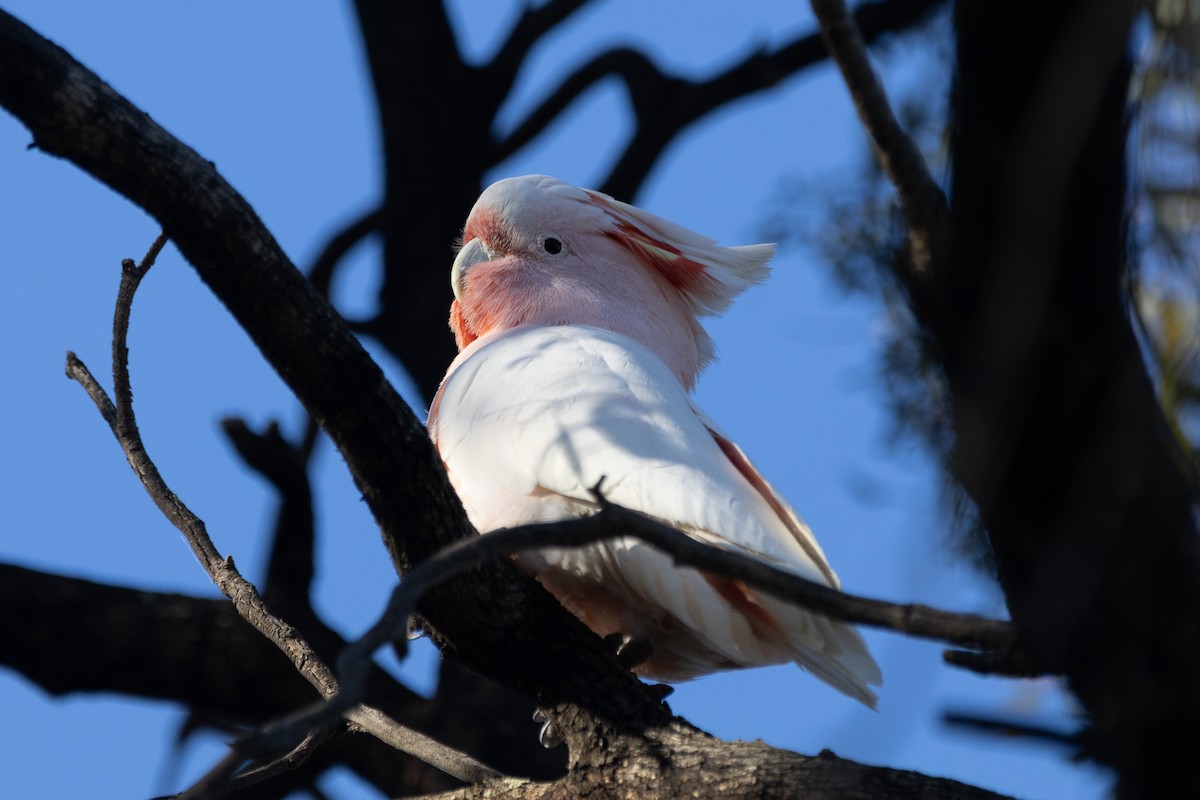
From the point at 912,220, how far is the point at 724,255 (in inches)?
63.4

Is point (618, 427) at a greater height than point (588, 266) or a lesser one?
lesser

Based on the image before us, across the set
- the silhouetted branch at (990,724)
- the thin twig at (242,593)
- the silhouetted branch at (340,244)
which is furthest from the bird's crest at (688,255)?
Answer: the silhouetted branch at (340,244)

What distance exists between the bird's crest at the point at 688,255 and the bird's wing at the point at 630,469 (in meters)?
0.38

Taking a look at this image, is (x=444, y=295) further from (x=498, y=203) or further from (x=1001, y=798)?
(x=1001, y=798)

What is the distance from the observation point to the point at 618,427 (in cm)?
253

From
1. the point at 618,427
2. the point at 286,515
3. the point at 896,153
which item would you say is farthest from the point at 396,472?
the point at 286,515

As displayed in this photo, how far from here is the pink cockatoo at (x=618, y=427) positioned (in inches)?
91.4

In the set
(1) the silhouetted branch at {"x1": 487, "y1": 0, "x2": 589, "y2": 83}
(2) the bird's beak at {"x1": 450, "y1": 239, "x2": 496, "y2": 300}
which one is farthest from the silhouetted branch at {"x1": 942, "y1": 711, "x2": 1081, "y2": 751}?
(1) the silhouetted branch at {"x1": 487, "y1": 0, "x2": 589, "y2": 83}

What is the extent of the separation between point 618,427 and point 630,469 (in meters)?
0.14

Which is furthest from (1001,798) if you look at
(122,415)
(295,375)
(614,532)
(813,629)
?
(122,415)

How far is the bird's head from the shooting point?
10.5 feet

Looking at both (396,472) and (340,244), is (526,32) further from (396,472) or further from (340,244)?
(396,472)

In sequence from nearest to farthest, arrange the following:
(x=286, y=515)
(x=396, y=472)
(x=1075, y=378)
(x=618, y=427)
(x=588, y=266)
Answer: (x=1075, y=378) → (x=396, y=472) → (x=618, y=427) → (x=588, y=266) → (x=286, y=515)

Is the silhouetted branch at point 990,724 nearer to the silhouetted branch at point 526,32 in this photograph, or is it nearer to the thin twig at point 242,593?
the thin twig at point 242,593
